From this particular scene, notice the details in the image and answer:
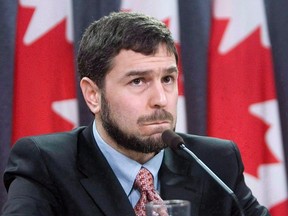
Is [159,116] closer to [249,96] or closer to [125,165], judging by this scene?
[125,165]

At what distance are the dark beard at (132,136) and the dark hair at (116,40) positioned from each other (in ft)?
0.27

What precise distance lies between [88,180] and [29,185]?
157 mm

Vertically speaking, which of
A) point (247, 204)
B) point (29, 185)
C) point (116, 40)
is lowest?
point (247, 204)

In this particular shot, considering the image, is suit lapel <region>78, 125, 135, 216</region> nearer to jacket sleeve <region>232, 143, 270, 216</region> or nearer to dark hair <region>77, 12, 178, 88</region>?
dark hair <region>77, 12, 178, 88</region>

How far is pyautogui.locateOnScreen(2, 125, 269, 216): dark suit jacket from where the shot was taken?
1.51m

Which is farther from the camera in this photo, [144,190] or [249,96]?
[249,96]

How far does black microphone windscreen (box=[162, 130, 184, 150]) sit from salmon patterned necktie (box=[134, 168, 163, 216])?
23 centimetres

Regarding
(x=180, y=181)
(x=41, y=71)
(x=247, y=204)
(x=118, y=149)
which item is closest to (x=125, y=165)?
(x=118, y=149)

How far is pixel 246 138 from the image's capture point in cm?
223

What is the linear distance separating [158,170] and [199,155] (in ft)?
0.50

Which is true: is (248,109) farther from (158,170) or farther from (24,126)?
(24,126)

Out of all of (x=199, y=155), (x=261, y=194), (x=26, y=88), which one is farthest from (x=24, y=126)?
(x=261, y=194)

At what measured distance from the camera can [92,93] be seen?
→ 168 cm

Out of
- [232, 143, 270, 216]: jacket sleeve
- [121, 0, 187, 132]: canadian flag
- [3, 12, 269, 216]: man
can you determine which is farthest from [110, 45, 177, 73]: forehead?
[121, 0, 187, 132]: canadian flag
